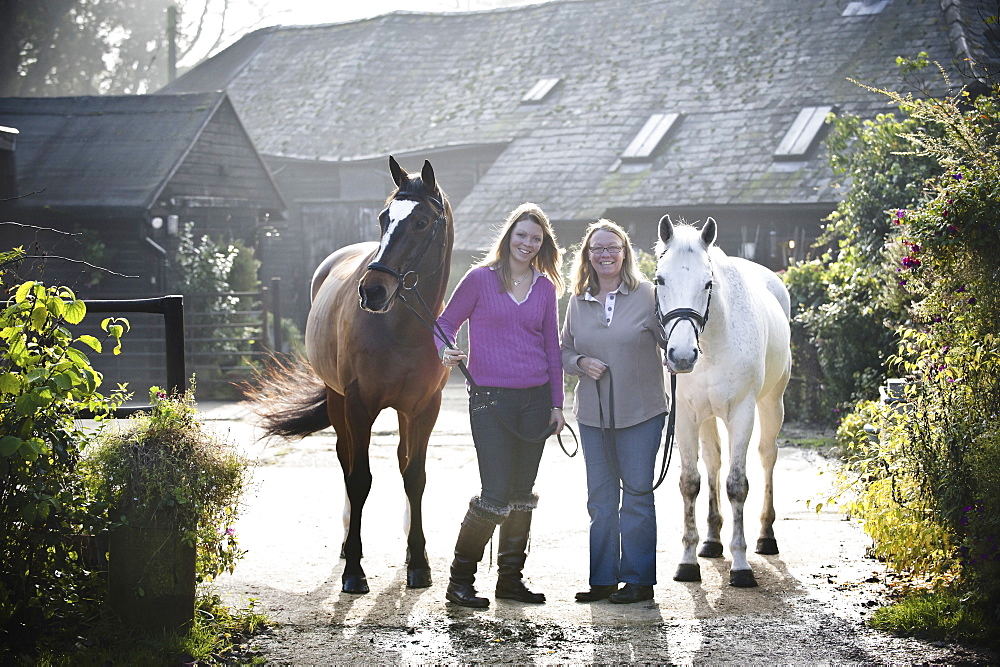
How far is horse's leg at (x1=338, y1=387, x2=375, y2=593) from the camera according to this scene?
5.45 metres

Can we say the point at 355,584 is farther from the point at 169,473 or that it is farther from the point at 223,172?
the point at 223,172

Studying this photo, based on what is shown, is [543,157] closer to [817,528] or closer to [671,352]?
[817,528]

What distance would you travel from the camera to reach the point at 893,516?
16.9 feet

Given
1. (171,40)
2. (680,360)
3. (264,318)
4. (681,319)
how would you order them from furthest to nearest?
(171,40)
(264,318)
(681,319)
(680,360)

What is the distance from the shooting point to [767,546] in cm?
621

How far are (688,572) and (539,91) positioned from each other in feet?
63.8

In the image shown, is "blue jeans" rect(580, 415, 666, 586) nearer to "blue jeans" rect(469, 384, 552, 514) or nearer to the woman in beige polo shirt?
the woman in beige polo shirt

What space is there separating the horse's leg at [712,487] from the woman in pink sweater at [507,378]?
144cm

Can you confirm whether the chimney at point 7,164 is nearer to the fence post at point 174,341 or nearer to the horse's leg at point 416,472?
the fence post at point 174,341

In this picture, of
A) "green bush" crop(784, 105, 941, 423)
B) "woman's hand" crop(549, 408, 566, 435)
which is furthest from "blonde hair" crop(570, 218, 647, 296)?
"green bush" crop(784, 105, 941, 423)

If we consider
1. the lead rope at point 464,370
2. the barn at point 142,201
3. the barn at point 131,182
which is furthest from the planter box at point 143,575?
the barn at point 131,182

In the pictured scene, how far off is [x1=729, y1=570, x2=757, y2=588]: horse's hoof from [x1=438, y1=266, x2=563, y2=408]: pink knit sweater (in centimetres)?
134

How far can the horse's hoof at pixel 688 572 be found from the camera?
5.57m

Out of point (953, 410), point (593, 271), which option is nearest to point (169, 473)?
point (593, 271)
